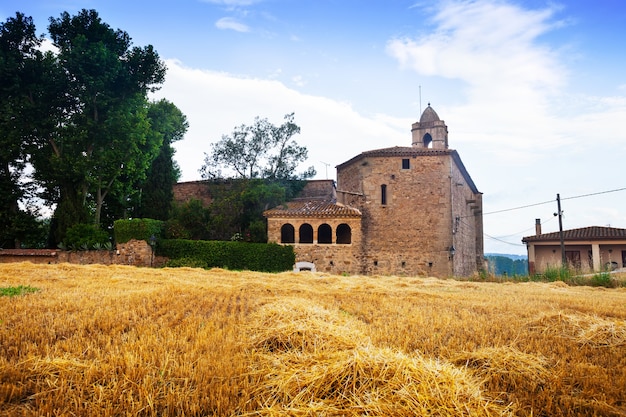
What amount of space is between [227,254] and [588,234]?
2511 centimetres

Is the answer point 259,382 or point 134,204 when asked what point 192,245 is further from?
point 259,382

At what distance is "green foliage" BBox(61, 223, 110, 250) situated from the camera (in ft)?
59.6

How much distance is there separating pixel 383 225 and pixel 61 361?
20299 mm

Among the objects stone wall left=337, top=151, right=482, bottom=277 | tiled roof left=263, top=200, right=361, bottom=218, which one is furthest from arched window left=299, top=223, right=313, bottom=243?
stone wall left=337, top=151, right=482, bottom=277

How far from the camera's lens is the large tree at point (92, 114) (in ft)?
61.8

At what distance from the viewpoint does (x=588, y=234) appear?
26.0 metres

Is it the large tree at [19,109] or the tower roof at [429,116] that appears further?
the tower roof at [429,116]

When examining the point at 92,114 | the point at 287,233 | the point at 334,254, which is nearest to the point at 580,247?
the point at 334,254

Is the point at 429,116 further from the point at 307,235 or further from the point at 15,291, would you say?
the point at 15,291

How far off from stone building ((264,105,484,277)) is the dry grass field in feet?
52.0

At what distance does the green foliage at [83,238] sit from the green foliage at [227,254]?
2.89m

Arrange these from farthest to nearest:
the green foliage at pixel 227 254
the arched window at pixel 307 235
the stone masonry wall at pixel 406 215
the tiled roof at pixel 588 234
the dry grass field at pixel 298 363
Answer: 1. the tiled roof at pixel 588 234
2. the arched window at pixel 307 235
3. the stone masonry wall at pixel 406 215
4. the green foliage at pixel 227 254
5. the dry grass field at pixel 298 363

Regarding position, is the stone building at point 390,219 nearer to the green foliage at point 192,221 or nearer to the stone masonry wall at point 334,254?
the stone masonry wall at point 334,254

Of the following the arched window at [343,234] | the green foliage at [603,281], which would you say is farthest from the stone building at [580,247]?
the green foliage at [603,281]
